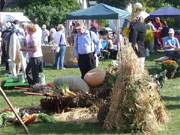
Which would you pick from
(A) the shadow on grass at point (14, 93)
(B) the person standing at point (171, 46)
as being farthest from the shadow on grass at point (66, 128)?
(B) the person standing at point (171, 46)

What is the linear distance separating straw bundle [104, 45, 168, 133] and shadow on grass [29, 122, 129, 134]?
22 centimetres

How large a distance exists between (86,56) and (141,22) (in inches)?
68.4

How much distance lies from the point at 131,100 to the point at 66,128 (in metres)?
1.22

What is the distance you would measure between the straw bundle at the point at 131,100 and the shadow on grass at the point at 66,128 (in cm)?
22

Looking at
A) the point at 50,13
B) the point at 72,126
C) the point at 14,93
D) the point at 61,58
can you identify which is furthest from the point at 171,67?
A: the point at 50,13

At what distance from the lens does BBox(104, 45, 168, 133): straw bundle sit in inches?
338

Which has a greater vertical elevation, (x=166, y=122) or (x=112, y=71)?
(x=112, y=71)

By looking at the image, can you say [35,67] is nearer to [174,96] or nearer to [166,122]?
[174,96]

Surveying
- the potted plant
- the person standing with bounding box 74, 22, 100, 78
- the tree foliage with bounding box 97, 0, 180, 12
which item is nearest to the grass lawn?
the person standing with bounding box 74, 22, 100, 78

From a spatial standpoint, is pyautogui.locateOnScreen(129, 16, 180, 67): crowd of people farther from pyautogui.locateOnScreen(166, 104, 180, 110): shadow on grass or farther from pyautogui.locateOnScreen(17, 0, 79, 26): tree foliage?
pyautogui.locateOnScreen(17, 0, 79, 26): tree foliage

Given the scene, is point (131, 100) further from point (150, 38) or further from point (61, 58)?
point (150, 38)

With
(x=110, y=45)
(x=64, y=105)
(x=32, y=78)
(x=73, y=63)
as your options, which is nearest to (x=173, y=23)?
(x=110, y=45)

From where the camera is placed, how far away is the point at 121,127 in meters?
8.65

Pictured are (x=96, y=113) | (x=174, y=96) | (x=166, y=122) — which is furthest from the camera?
(x=174, y=96)
